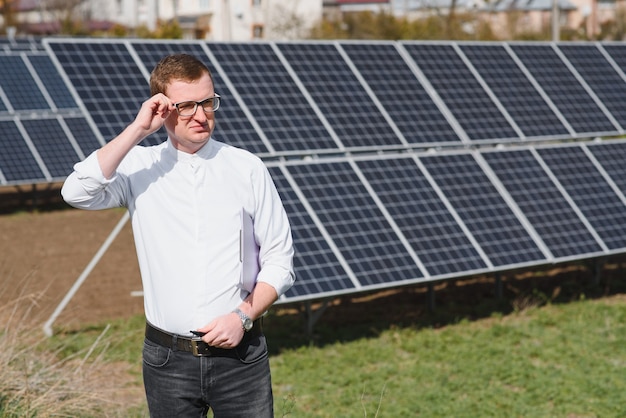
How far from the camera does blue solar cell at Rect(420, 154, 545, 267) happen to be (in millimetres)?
10688

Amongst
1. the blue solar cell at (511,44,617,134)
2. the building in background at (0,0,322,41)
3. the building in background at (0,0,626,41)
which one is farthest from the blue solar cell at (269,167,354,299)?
the building in background at (0,0,322,41)

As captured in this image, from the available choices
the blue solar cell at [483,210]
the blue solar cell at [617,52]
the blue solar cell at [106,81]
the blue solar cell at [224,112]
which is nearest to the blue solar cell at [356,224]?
the blue solar cell at [224,112]

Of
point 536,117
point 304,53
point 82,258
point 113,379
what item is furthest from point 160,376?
point 82,258

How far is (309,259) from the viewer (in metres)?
9.73

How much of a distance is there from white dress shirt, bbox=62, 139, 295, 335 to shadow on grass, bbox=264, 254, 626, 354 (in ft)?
18.7

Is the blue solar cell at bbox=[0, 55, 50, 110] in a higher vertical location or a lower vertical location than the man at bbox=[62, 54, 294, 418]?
lower

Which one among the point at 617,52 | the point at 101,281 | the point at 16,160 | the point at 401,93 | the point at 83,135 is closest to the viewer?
the point at 401,93

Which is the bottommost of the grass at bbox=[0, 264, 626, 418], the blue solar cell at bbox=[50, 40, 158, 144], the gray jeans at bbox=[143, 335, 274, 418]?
the grass at bbox=[0, 264, 626, 418]

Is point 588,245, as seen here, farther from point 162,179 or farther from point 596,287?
point 162,179

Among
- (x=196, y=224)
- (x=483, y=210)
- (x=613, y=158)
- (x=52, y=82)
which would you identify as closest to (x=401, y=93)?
(x=483, y=210)

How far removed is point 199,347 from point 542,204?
7.59 m

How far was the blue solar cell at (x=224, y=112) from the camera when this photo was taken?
10891 millimetres

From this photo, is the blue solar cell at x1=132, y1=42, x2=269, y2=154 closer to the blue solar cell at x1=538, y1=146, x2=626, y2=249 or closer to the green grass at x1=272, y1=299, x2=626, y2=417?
the green grass at x1=272, y1=299, x2=626, y2=417

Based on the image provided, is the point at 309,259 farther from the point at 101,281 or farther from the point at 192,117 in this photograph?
the point at 192,117
